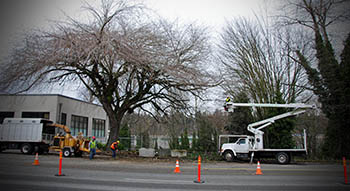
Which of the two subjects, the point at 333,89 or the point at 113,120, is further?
the point at 333,89

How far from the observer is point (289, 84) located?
2675 cm

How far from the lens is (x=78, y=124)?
127 ft

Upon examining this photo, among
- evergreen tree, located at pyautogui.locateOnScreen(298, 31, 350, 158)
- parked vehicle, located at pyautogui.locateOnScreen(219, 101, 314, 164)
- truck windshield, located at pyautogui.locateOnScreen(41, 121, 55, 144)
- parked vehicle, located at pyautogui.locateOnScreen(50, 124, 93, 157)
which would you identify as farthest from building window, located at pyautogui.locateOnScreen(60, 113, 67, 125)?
evergreen tree, located at pyautogui.locateOnScreen(298, 31, 350, 158)

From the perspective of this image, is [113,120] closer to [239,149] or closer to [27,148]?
[27,148]

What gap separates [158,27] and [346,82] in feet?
59.1

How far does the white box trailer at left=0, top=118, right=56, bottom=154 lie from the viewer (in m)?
23.5

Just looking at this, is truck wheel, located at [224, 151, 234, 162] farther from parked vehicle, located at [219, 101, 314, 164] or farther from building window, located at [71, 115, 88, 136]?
building window, located at [71, 115, 88, 136]

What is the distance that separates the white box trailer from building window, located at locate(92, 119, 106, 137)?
1867 centimetres

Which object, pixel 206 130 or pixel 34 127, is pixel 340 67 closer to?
pixel 206 130

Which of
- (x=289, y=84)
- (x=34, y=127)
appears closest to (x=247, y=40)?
(x=289, y=84)

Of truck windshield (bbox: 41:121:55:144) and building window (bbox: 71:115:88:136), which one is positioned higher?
building window (bbox: 71:115:88:136)

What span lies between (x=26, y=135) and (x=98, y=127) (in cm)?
2069

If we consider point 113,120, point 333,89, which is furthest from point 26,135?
point 333,89

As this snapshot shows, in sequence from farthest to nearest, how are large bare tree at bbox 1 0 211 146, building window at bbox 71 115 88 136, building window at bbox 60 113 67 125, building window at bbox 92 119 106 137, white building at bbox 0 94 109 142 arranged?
building window at bbox 92 119 106 137, building window at bbox 71 115 88 136, building window at bbox 60 113 67 125, white building at bbox 0 94 109 142, large bare tree at bbox 1 0 211 146
